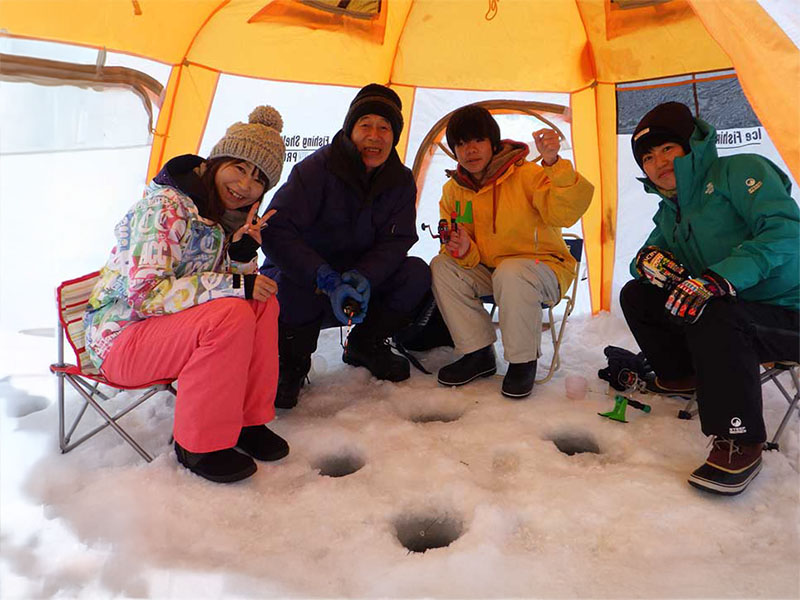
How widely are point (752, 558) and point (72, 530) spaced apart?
180 centimetres

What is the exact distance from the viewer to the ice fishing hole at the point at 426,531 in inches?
67.3

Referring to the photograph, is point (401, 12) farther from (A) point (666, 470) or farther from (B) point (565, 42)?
(A) point (666, 470)

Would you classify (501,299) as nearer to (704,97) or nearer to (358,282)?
(358,282)

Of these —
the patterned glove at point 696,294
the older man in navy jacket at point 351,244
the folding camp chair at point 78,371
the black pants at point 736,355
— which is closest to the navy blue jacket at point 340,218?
the older man in navy jacket at point 351,244

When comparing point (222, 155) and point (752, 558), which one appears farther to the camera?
point (222, 155)

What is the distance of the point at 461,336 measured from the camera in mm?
2764

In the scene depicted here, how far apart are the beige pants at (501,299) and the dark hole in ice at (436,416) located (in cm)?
36

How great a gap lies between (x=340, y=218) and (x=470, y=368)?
0.92 meters

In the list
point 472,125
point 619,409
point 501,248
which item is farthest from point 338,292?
point 619,409

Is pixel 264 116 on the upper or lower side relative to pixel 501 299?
upper

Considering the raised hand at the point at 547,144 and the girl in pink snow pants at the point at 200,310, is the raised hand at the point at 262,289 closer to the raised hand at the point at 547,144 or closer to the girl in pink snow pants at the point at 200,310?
the girl in pink snow pants at the point at 200,310

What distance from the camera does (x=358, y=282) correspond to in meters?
2.52

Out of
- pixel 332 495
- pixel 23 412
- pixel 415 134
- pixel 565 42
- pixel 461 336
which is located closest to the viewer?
pixel 332 495

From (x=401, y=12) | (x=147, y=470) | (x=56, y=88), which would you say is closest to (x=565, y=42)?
(x=401, y=12)
